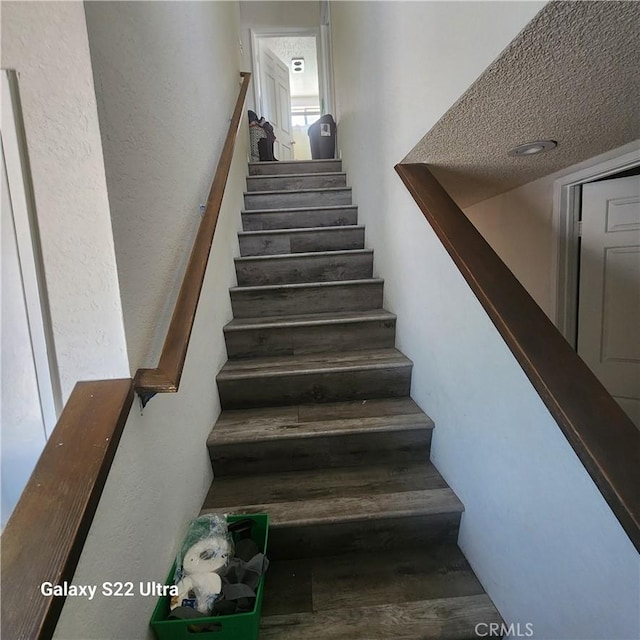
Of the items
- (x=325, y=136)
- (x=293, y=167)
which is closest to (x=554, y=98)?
(x=293, y=167)

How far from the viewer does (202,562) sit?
3.30ft

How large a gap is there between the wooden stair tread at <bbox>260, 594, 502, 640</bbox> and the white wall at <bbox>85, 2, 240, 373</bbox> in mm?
866

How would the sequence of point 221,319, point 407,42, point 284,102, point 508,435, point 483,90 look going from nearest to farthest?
1. point 483,90
2. point 508,435
3. point 407,42
4. point 221,319
5. point 284,102

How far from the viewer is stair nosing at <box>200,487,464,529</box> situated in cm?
Result: 119

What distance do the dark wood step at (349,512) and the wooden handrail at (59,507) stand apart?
2.29ft

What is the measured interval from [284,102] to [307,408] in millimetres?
5030

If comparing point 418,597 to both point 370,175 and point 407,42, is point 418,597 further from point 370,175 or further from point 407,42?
point 370,175

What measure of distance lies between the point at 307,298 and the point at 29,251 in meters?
1.44

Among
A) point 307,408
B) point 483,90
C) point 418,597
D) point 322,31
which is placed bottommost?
point 418,597

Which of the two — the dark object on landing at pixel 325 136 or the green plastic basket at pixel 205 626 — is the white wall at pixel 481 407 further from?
the dark object on landing at pixel 325 136

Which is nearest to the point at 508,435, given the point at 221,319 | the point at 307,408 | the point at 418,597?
the point at 418,597

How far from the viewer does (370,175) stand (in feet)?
7.40

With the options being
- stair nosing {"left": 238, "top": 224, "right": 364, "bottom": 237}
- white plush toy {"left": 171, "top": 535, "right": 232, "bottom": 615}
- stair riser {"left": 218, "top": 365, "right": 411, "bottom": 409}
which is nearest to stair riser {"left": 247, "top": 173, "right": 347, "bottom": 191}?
stair nosing {"left": 238, "top": 224, "right": 364, "bottom": 237}

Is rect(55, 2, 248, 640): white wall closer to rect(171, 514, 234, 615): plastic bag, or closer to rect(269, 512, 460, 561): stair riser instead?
rect(171, 514, 234, 615): plastic bag
